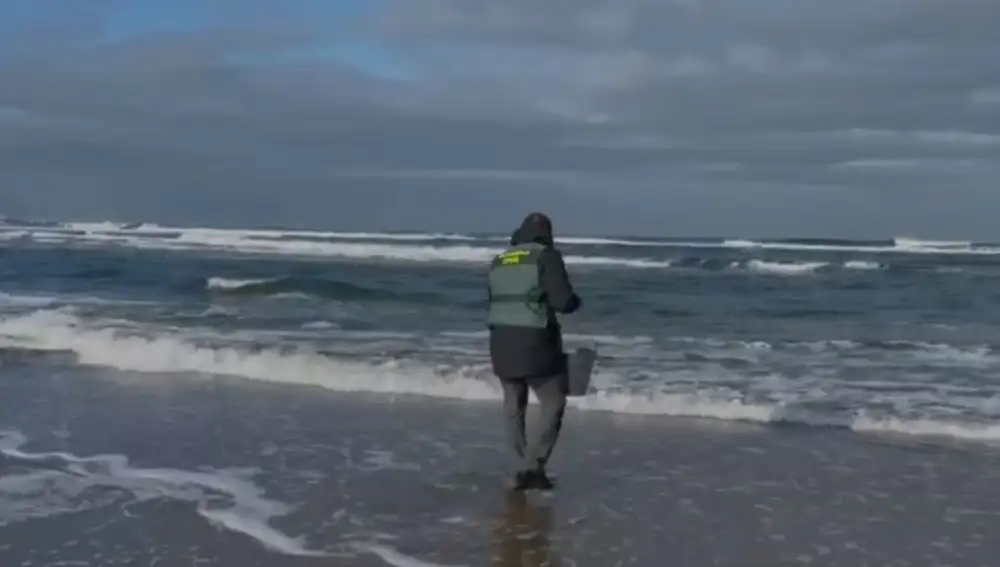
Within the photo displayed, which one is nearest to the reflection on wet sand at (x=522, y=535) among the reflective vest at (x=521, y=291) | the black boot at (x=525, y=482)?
the black boot at (x=525, y=482)

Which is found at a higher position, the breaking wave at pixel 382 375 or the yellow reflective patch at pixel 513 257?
the yellow reflective patch at pixel 513 257

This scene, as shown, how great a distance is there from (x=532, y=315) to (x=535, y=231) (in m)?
0.50

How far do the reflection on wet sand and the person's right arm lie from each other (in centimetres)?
115

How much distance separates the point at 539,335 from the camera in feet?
20.9

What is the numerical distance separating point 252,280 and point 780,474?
22.2m

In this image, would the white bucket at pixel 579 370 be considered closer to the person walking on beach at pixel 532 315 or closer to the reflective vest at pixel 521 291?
the person walking on beach at pixel 532 315

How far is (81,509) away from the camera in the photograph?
6219 mm

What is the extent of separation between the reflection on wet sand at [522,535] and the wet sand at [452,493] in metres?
0.02

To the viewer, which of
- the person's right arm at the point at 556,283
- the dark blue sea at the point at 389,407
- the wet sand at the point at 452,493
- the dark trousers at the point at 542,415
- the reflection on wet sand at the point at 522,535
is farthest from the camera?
the dark trousers at the point at 542,415

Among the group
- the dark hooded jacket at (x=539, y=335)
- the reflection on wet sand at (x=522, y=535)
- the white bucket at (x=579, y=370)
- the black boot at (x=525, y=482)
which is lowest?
the reflection on wet sand at (x=522, y=535)

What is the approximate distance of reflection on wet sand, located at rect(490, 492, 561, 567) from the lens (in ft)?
17.5

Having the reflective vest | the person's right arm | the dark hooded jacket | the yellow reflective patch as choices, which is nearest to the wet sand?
the dark hooded jacket

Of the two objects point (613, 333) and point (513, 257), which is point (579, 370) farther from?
point (613, 333)

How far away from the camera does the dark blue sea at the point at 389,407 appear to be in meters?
5.82
